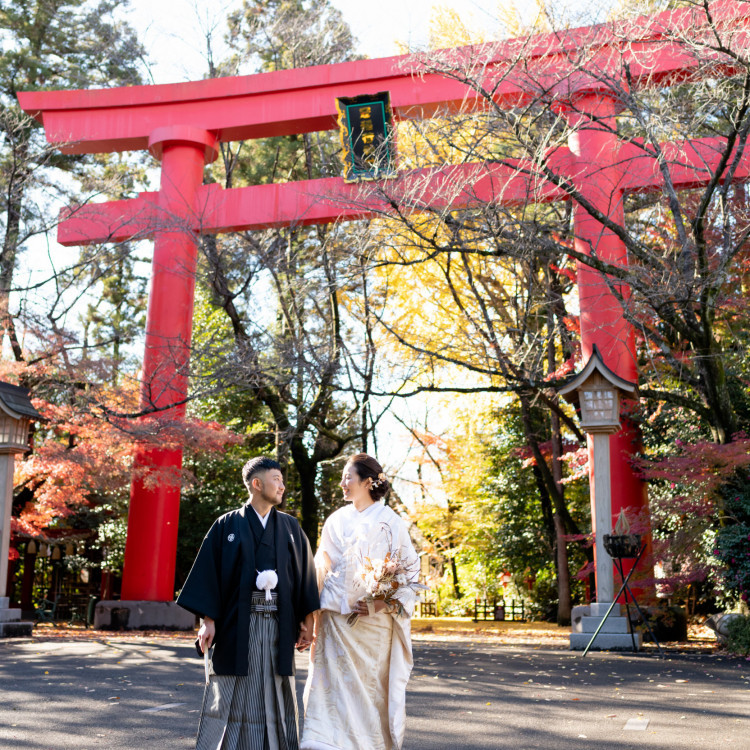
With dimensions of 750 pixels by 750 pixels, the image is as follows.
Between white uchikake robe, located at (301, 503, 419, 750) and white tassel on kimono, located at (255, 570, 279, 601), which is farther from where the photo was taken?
white uchikake robe, located at (301, 503, 419, 750)

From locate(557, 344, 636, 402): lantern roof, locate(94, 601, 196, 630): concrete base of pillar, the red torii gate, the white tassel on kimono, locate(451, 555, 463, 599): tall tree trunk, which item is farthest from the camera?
locate(451, 555, 463, 599): tall tree trunk

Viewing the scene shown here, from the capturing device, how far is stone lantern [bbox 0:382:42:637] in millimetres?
9859

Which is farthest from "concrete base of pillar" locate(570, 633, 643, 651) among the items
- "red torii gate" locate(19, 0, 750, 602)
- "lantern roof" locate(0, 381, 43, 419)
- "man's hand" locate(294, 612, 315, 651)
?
"lantern roof" locate(0, 381, 43, 419)

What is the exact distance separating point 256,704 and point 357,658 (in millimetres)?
542

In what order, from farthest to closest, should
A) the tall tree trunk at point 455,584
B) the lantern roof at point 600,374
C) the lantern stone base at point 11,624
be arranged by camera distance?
the tall tree trunk at point 455,584 < the lantern stone base at point 11,624 < the lantern roof at point 600,374

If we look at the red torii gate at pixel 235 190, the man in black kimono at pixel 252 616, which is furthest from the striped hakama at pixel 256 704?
the red torii gate at pixel 235 190

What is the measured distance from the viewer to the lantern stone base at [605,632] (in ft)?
27.4

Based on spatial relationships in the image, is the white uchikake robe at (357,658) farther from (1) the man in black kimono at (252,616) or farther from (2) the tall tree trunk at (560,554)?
(2) the tall tree trunk at (560,554)

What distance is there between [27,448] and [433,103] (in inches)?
283

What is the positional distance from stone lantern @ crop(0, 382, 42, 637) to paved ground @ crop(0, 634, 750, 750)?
195 centimetres

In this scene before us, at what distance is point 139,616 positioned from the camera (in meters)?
11.0

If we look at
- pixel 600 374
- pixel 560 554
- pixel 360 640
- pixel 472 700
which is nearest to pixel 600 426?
pixel 600 374

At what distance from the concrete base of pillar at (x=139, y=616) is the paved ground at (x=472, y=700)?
3.00 m

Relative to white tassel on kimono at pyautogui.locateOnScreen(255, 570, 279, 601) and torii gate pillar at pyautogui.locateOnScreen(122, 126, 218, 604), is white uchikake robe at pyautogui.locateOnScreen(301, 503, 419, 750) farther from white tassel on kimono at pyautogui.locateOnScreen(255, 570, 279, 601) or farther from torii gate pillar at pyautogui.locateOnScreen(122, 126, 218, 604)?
torii gate pillar at pyautogui.locateOnScreen(122, 126, 218, 604)
